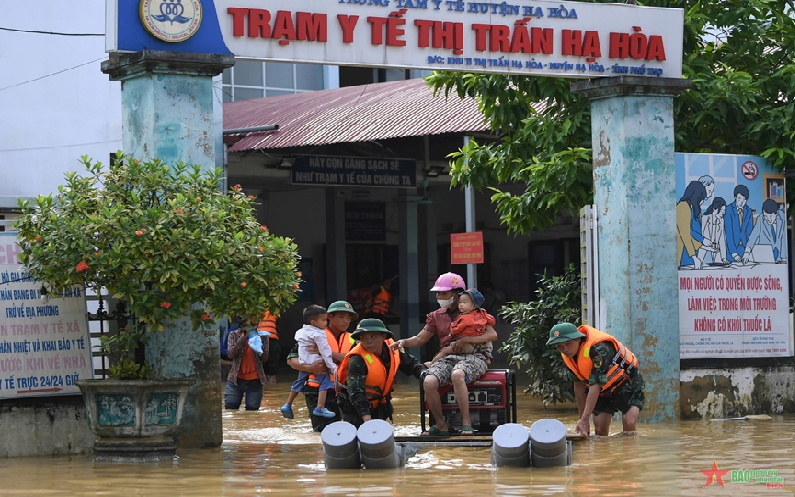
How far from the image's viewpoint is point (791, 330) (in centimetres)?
1364

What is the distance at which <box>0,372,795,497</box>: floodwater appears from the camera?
813 cm

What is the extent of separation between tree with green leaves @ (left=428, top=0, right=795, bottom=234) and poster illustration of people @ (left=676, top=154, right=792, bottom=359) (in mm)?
489

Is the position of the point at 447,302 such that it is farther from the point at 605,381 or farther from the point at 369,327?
the point at 605,381

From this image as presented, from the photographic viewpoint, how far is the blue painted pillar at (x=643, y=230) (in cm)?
1251

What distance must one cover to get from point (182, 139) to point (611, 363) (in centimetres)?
430

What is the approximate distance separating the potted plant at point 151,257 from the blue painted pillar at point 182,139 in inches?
16.8

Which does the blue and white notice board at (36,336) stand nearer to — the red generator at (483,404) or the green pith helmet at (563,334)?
the red generator at (483,404)

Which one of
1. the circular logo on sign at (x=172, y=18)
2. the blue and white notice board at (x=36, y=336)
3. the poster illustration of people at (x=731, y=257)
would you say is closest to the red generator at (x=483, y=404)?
the poster illustration of people at (x=731, y=257)

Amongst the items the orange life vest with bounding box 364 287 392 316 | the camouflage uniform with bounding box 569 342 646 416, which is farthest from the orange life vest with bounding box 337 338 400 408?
the orange life vest with bounding box 364 287 392 316

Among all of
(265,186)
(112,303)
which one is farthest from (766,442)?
(265,186)

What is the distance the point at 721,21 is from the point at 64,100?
10.8 metres

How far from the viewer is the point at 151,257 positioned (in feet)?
30.7

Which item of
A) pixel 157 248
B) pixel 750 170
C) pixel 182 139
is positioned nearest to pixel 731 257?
pixel 750 170

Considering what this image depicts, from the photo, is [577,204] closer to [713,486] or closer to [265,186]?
[713,486]
